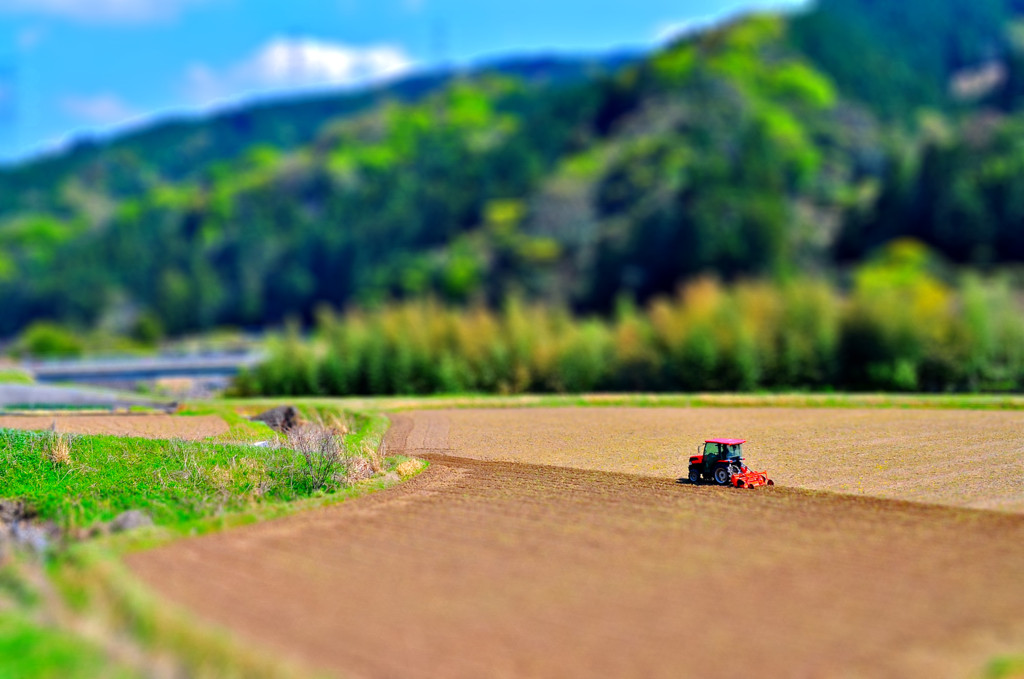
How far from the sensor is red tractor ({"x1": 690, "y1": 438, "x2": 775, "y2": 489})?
20953 millimetres

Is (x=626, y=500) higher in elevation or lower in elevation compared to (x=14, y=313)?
lower

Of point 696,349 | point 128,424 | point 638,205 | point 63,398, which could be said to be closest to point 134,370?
point 63,398

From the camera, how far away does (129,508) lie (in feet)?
68.2

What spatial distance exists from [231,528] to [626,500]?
24.6ft

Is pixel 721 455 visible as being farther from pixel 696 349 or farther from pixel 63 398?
pixel 63 398

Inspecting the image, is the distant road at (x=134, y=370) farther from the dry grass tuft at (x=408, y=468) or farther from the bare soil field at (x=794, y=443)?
the dry grass tuft at (x=408, y=468)

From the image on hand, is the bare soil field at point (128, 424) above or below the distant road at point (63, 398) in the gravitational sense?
below

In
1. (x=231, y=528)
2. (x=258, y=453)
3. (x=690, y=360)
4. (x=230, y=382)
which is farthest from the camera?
Result: (x=230, y=382)

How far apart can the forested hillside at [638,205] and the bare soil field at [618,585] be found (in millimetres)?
71572

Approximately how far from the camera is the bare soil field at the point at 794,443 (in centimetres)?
2120

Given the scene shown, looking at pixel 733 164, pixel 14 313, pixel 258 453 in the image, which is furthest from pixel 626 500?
pixel 14 313

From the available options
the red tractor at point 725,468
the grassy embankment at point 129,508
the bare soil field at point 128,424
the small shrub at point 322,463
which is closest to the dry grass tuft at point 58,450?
the grassy embankment at point 129,508

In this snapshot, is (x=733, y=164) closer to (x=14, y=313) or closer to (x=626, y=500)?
(x=626, y=500)

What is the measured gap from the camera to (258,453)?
23.6 m
